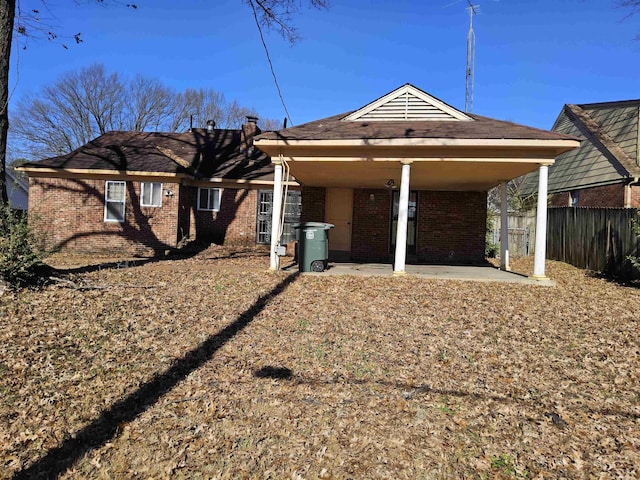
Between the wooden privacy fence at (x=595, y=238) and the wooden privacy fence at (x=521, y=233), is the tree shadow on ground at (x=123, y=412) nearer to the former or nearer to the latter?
the wooden privacy fence at (x=595, y=238)

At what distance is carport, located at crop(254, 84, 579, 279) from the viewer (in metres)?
9.12

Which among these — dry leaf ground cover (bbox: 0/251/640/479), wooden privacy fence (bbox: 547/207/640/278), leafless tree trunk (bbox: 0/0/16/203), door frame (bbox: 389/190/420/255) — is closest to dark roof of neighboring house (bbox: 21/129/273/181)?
door frame (bbox: 389/190/420/255)

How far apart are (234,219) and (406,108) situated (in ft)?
25.6

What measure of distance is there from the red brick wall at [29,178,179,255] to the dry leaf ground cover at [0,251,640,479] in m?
7.21

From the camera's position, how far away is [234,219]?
1644 centimetres

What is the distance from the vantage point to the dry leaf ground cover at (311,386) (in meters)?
3.13

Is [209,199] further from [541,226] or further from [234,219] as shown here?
[541,226]

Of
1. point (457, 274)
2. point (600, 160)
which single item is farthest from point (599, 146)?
point (457, 274)

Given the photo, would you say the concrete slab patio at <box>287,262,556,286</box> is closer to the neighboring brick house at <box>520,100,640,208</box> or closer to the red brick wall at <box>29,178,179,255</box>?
the red brick wall at <box>29,178,179,255</box>

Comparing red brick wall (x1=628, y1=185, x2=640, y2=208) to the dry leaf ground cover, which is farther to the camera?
red brick wall (x1=628, y1=185, x2=640, y2=208)

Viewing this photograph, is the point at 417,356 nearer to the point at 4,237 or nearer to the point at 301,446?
the point at 301,446

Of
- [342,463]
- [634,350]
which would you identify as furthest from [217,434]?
[634,350]

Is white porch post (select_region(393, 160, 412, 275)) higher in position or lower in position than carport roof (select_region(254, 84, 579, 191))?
lower

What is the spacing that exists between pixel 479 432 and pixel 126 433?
2.73 metres
